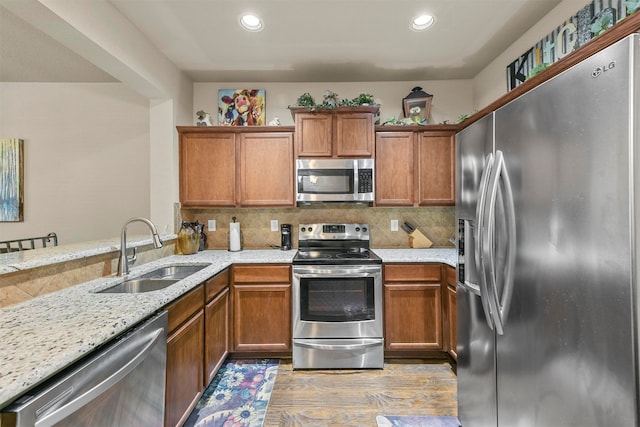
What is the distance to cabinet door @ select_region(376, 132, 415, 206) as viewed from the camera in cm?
282

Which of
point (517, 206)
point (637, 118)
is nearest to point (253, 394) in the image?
point (517, 206)

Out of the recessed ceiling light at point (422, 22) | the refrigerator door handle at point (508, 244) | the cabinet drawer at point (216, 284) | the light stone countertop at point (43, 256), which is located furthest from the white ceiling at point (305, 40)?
the cabinet drawer at point (216, 284)

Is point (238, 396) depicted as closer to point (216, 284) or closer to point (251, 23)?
point (216, 284)

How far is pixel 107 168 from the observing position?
10.4 feet

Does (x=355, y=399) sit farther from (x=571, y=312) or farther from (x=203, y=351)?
(x=571, y=312)

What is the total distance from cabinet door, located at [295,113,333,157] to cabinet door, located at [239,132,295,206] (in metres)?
0.14

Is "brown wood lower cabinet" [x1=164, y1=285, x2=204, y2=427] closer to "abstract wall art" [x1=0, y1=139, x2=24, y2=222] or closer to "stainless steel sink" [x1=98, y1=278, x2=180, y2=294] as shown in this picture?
"stainless steel sink" [x1=98, y1=278, x2=180, y2=294]

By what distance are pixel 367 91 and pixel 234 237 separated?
2.17 m

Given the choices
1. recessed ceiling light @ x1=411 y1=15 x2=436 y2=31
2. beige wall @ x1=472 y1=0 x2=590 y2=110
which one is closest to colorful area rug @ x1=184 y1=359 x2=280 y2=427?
recessed ceiling light @ x1=411 y1=15 x2=436 y2=31

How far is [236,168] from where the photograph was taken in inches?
112

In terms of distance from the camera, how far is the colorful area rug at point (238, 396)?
1.82 m

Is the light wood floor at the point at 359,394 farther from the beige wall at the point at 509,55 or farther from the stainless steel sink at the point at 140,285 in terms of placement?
the beige wall at the point at 509,55

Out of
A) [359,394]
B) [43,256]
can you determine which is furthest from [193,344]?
[359,394]

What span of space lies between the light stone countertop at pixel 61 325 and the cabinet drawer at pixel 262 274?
1.91 ft
